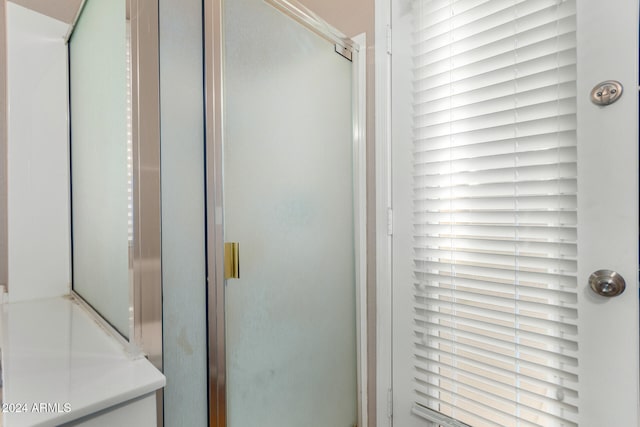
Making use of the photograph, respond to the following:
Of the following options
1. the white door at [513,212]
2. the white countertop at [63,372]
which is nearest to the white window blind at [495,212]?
the white door at [513,212]

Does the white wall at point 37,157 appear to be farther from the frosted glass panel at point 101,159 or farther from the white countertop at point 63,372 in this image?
the white countertop at point 63,372

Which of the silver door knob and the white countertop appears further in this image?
the silver door knob

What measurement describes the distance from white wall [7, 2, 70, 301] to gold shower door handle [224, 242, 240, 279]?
2.65ft

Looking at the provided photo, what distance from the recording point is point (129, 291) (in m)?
0.78

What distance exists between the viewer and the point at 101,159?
3.15 ft

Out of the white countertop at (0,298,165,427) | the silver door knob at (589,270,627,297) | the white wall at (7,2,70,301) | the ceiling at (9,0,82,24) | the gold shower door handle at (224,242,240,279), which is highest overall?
the ceiling at (9,0,82,24)

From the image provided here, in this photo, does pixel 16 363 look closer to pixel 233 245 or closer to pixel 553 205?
pixel 233 245

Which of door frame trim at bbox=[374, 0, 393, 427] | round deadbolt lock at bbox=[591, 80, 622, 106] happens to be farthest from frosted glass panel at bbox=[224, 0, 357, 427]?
round deadbolt lock at bbox=[591, 80, 622, 106]

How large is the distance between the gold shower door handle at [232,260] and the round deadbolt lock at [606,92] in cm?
98

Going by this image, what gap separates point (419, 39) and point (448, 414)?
51.2 inches

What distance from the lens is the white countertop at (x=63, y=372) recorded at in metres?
0.56

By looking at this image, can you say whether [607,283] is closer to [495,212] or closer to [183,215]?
[495,212]

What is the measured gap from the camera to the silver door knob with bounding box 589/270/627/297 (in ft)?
2.60

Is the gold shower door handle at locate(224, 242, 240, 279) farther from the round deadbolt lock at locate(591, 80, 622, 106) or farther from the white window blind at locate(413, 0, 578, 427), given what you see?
the round deadbolt lock at locate(591, 80, 622, 106)
